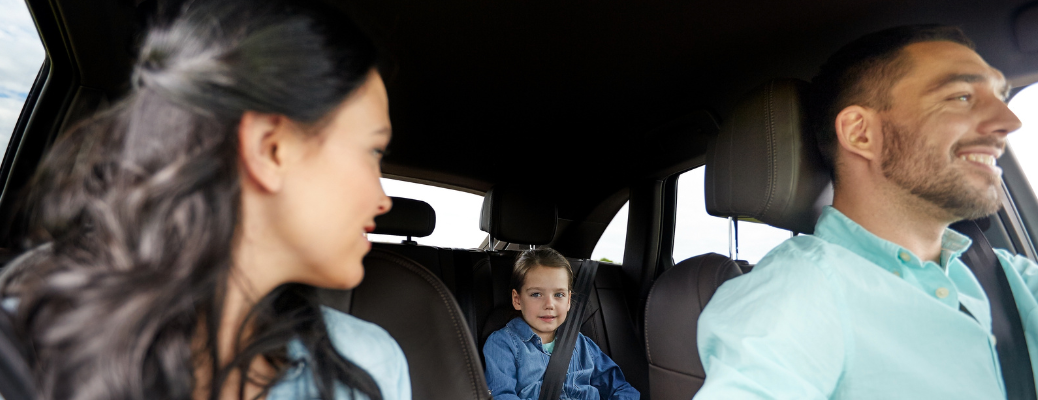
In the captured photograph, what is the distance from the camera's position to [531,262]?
2.46 meters

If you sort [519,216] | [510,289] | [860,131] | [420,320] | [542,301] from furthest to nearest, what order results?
[519,216]
[510,289]
[542,301]
[860,131]
[420,320]

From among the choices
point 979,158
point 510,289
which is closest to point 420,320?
point 979,158

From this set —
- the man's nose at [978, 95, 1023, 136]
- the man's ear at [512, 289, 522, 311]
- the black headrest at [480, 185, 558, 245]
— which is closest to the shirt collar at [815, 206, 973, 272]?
the man's nose at [978, 95, 1023, 136]

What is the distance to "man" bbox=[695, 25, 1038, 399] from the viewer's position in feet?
3.17

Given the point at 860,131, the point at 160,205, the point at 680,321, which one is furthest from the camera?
the point at 680,321

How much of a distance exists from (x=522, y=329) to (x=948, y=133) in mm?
1627

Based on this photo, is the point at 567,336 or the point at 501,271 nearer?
the point at 567,336

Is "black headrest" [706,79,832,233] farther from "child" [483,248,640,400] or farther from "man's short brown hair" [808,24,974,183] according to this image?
"child" [483,248,640,400]

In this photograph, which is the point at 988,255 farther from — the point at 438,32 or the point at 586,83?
the point at 438,32

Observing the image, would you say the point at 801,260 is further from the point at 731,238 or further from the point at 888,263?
the point at 731,238

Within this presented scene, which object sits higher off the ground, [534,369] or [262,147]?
[262,147]

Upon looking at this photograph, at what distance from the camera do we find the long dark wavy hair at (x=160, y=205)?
1.86 ft

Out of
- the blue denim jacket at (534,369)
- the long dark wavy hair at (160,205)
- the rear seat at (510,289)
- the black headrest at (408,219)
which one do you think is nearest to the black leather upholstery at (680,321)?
the blue denim jacket at (534,369)

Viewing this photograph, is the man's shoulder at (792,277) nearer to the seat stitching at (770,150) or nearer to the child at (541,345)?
the seat stitching at (770,150)
